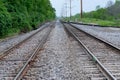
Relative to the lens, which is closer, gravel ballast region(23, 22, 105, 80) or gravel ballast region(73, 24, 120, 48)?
gravel ballast region(23, 22, 105, 80)

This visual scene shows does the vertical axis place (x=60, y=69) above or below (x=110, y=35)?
above

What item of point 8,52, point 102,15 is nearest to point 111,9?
point 102,15

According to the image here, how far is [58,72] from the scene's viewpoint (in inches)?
356

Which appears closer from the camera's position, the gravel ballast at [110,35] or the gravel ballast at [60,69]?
the gravel ballast at [60,69]

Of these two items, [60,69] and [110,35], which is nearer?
[60,69]

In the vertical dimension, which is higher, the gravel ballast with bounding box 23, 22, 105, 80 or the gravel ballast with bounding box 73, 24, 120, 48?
the gravel ballast with bounding box 23, 22, 105, 80

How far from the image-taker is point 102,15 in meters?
118

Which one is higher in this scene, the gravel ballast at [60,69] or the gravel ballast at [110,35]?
the gravel ballast at [60,69]

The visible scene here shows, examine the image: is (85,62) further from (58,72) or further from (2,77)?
(2,77)

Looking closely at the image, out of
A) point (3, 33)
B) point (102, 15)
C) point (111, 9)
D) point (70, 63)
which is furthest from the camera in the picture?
point (111, 9)

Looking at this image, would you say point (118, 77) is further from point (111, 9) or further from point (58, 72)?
point (111, 9)

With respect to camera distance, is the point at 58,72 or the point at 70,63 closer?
the point at 58,72

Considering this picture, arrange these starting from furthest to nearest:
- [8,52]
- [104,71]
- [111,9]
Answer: [111,9], [8,52], [104,71]

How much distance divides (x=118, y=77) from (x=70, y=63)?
279 cm
